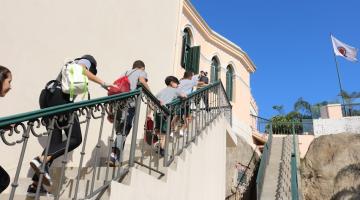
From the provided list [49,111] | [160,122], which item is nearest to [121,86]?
[160,122]

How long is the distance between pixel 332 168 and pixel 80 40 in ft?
51.1

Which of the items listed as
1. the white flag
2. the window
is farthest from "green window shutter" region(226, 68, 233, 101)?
the white flag

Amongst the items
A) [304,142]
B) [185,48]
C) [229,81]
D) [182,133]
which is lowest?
[182,133]

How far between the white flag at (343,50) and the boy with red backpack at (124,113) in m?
22.8

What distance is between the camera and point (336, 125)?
22.0 m

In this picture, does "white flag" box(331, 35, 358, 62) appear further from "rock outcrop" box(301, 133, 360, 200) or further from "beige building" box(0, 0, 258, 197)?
"beige building" box(0, 0, 258, 197)

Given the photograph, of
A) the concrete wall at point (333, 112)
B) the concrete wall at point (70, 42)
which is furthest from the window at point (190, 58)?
the concrete wall at point (333, 112)

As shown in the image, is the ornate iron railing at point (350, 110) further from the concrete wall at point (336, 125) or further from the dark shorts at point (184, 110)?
the dark shorts at point (184, 110)

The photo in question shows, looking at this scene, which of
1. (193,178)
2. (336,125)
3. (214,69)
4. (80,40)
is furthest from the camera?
(336,125)

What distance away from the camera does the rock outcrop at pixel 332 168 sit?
17.3 meters

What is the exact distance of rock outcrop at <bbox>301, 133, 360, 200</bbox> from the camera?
680 inches

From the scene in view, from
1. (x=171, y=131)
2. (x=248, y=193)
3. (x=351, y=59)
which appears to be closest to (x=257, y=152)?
(x=248, y=193)

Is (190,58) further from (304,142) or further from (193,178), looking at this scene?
(304,142)

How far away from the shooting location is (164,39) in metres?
10.1
